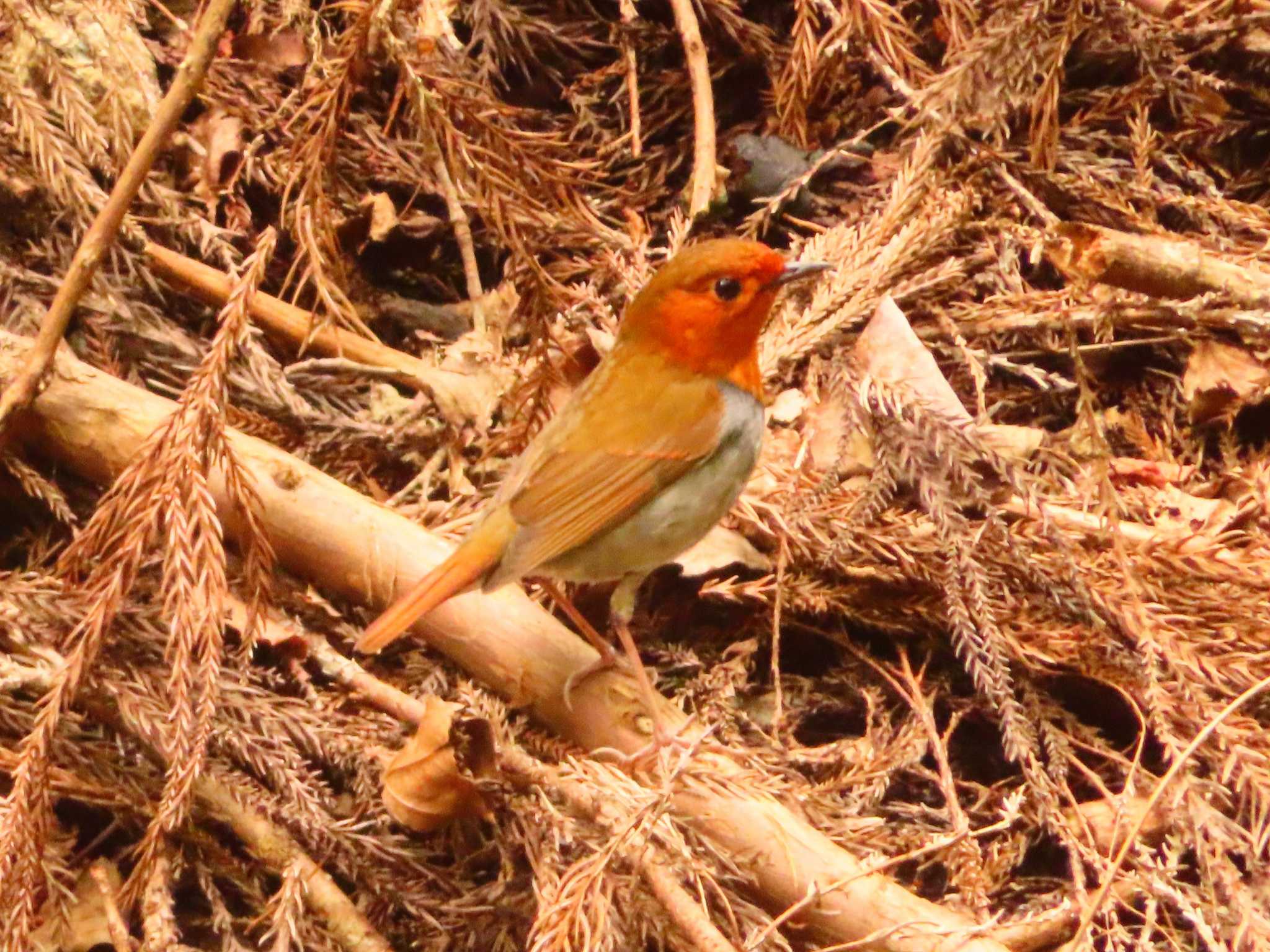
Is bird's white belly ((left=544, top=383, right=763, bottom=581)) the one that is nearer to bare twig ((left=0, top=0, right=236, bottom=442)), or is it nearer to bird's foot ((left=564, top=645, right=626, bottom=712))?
bird's foot ((left=564, top=645, right=626, bottom=712))

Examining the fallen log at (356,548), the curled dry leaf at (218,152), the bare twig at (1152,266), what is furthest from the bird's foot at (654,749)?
the curled dry leaf at (218,152)

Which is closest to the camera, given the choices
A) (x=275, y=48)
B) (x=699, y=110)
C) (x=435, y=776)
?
(x=435, y=776)

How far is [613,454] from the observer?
249cm

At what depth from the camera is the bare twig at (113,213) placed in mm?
1947

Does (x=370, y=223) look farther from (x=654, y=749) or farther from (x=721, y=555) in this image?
(x=654, y=749)

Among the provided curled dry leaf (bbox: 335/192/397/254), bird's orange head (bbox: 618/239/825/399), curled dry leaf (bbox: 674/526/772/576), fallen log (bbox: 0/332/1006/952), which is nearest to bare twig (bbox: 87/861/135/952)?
fallen log (bbox: 0/332/1006/952)

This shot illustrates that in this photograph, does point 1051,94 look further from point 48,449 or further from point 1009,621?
point 48,449

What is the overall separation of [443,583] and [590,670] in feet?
1.04

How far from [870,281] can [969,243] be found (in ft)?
1.36

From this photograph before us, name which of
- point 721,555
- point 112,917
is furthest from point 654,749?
point 112,917

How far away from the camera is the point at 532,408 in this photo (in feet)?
8.38

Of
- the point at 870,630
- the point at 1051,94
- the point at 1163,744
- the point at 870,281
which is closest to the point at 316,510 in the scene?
the point at 870,630

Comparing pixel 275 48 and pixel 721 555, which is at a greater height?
pixel 275 48

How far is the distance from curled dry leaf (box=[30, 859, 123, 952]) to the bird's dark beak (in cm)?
164
